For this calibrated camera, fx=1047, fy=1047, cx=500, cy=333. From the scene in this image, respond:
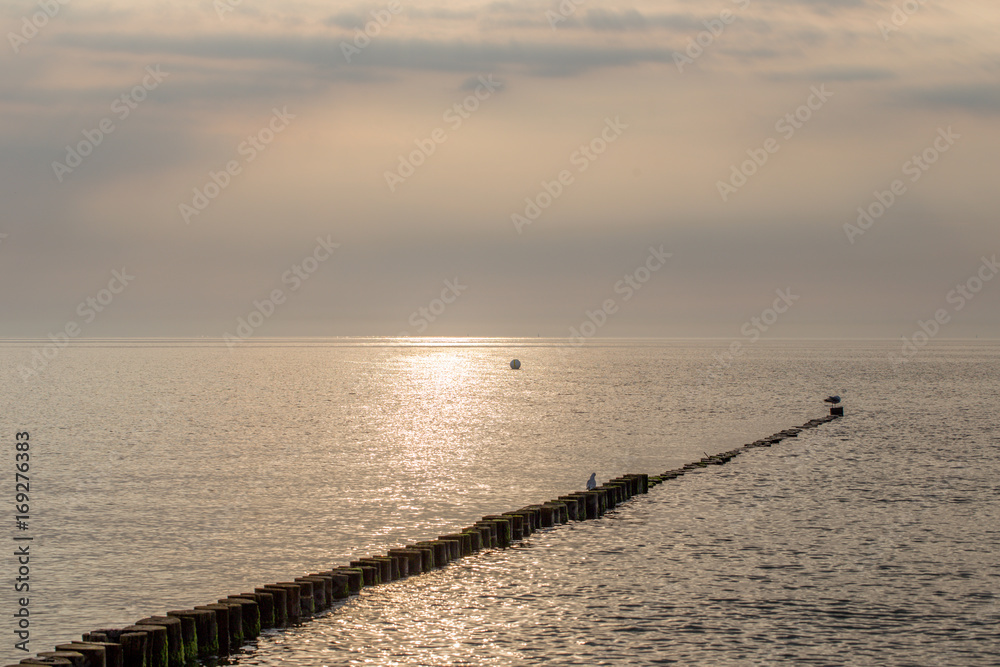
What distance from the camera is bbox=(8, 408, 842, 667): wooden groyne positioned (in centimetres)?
1753

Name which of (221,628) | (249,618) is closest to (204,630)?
(221,628)

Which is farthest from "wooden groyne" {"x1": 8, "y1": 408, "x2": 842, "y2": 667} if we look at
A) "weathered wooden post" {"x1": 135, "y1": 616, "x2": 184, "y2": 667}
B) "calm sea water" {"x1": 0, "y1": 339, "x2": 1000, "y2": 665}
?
"calm sea water" {"x1": 0, "y1": 339, "x2": 1000, "y2": 665}

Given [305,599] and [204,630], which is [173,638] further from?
[305,599]

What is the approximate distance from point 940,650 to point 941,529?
14.9 metres

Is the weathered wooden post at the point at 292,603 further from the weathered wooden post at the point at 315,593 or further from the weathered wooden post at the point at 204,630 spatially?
the weathered wooden post at the point at 204,630

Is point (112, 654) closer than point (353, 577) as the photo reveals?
Yes

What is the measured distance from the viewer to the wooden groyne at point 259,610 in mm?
17531

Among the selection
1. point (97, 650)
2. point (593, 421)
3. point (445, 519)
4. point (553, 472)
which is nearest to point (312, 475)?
point (553, 472)

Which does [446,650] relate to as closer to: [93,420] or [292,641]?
[292,641]

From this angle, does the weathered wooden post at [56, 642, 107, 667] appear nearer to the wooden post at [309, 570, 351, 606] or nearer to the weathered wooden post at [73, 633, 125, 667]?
the weathered wooden post at [73, 633, 125, 667]

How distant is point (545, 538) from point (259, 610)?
12.9 metres

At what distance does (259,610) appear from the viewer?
21.5 meters

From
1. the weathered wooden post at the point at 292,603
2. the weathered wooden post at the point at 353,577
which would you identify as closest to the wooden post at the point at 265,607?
the weathered wooden post at the point at 292,603

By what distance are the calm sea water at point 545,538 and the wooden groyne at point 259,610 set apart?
47cm
